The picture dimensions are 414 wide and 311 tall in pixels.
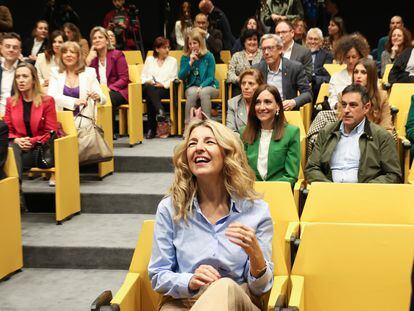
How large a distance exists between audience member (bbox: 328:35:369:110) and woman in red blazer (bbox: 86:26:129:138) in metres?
2.06

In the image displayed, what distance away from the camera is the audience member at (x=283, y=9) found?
28.6 ft

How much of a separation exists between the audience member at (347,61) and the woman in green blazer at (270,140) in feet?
4.47

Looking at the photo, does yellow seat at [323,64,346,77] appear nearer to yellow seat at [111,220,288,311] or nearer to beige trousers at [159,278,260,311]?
yellow seat at [111,220,288,311]

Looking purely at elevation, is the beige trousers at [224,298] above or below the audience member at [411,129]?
below

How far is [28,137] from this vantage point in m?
5.79

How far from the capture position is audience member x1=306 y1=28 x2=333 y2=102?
290 inches

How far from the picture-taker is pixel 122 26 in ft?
31.6

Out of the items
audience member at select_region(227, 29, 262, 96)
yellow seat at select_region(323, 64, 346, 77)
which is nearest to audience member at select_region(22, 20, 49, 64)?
audience member at select_region(227, 29, 262, 96)

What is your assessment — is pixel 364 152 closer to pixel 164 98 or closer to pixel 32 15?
pixel 164 98

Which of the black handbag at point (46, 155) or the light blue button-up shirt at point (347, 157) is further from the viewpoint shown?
the black handbag at point (46, 155)

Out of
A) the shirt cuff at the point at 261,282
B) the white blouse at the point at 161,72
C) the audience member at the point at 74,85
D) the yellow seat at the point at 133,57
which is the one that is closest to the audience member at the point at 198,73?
the white blouse at the point at 161,72

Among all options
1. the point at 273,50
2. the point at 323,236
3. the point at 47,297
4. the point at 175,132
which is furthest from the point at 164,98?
the point at 323,236

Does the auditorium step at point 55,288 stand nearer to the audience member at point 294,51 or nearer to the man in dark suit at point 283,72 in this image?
the man in dark suit at point 283,72

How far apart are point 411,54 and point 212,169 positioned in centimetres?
438
